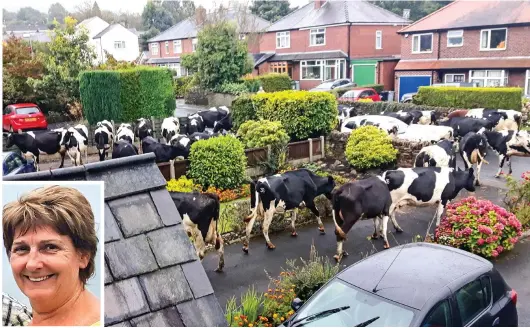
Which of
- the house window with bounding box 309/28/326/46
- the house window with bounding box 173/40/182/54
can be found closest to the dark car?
the house window with bounding box 309/28/326/46

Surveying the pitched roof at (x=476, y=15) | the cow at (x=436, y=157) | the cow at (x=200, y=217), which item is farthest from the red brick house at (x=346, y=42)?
the cow at (x=200, y=217)

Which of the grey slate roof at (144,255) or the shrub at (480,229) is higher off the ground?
the grey slate roof at (144,255)

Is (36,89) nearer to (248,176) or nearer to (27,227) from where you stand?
(248,176)

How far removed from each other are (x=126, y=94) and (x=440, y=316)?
21.9m

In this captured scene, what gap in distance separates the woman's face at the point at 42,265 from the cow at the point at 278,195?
7484mm

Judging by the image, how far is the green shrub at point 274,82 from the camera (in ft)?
125

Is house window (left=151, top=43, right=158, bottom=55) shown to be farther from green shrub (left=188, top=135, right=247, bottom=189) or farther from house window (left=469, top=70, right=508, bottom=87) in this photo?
green shrub (left=188, top=135, right=247, bottom=189)

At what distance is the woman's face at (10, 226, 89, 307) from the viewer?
281 centimetres

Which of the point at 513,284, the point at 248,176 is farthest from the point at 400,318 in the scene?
the point at 248,176

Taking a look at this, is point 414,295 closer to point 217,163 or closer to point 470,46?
point 217,163

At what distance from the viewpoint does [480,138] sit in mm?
14531

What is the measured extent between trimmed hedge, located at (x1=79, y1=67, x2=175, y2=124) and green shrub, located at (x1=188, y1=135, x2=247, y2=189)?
37.3ft

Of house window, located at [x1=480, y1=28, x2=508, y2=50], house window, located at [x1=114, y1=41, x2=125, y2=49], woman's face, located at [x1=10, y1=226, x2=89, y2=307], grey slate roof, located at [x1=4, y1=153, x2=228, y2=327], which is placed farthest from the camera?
house window, located at [x1=114, y1=41, x2=125, y2=49]

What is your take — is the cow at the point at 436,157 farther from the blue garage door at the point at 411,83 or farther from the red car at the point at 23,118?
the blue garage door at the point at 411,83
